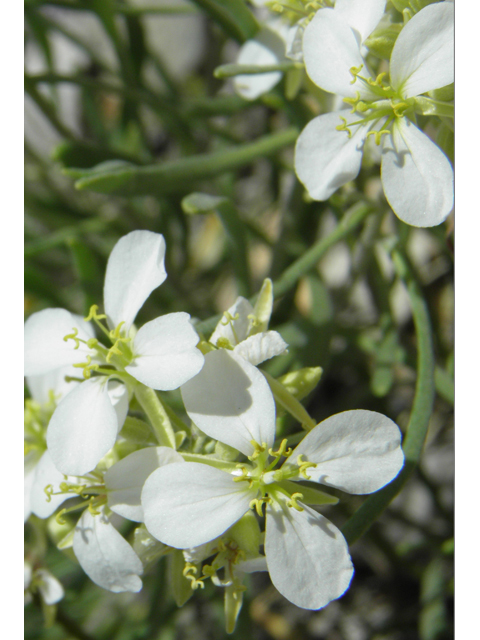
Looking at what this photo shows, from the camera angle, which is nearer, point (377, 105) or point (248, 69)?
point (377, 105)

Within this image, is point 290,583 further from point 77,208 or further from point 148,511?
point 77,208

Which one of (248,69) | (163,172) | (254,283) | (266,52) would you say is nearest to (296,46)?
(248,69)

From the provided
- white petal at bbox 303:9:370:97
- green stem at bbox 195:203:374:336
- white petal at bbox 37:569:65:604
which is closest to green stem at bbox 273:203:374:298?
green stem at bbox 195:203:374:336

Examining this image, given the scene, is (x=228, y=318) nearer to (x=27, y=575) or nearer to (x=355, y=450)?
(x=355, y=450)

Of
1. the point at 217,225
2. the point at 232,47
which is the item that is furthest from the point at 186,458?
the point at 232,47

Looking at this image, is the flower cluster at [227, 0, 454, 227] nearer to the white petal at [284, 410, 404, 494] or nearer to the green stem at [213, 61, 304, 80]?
the green stem at [213, 61, 304, 80]

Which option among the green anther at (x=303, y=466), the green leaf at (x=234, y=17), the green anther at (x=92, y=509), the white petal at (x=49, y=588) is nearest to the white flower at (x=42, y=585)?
the white petal at (x=49, y=588)
